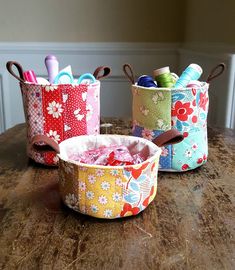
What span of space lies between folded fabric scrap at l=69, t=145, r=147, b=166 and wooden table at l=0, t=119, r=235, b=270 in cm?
7

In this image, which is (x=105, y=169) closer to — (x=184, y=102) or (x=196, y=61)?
(x=184, y=102)

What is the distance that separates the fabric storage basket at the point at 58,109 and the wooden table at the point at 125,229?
0.27 ft

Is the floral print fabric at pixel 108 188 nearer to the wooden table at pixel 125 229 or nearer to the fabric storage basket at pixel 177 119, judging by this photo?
the wooden table at pixel 125 229

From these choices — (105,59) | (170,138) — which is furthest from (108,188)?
(105,59)

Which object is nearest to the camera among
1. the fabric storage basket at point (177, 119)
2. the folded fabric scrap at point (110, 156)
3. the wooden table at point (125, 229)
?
the wooden table at point (125, 229)

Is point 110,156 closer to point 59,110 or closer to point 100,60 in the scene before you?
point 59,110

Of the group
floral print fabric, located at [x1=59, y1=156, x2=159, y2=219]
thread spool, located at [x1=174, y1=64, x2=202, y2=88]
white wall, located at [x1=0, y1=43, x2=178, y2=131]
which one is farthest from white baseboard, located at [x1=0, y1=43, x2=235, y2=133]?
floral print fabric, located at [x1=59, y1=156, x2=159, y2=219]

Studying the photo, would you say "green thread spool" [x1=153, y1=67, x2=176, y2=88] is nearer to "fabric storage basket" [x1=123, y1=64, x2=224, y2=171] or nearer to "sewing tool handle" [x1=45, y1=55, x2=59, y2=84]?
"fabric storage basket" [x1=123, y1=64, x2=224, y2=171]

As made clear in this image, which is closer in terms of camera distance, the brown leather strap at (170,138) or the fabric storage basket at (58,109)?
the brown leather strap at (170,138)

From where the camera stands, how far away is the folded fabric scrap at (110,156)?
0.55 m

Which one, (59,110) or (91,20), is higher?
(91,20)

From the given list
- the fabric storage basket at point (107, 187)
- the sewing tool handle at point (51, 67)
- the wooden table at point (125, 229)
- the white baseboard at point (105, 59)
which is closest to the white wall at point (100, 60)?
the white baseboard at point (105, 59)

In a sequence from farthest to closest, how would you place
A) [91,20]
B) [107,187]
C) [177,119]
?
1. [91,20]
2. [177,119]
3. [107,187]

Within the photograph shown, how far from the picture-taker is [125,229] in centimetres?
50
